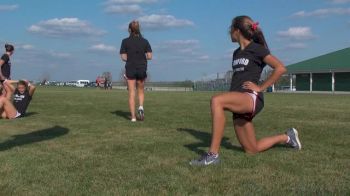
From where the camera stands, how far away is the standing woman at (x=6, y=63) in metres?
12.9

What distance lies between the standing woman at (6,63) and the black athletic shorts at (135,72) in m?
3.48

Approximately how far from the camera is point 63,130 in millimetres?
9359

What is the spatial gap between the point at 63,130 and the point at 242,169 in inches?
186

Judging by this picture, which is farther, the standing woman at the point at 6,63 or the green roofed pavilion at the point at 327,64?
the green roofed pavilion at the point at 327,64

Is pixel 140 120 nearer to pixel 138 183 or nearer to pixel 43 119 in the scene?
pixel 43 119

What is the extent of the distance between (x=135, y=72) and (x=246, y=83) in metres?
5.40

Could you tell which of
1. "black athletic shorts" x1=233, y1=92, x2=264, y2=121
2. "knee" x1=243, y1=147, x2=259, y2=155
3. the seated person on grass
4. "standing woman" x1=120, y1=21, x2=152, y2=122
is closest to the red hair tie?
"black athletic shorts" x1=233, y1=92, x2=264, y2=121

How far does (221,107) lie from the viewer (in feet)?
20.1

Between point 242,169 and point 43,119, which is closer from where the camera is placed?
point 242,169

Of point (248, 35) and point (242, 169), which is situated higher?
point (248, 35)

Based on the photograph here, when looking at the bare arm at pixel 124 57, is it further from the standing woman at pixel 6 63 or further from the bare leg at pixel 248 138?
the bare leg at pixel 248 138

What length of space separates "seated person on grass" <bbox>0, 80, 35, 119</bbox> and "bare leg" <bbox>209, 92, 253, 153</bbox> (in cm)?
722

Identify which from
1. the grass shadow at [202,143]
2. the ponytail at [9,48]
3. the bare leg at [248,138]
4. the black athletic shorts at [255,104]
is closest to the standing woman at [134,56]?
the grass shadow at [202,143]

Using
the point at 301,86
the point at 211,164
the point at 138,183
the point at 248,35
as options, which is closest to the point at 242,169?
the point at 211,164
